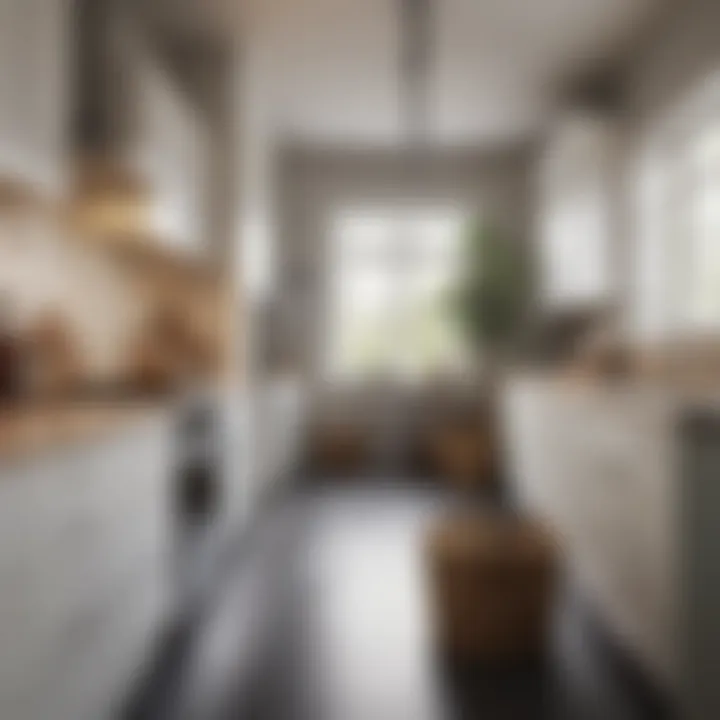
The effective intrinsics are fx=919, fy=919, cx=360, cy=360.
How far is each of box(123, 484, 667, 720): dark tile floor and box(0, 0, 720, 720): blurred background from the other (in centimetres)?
2

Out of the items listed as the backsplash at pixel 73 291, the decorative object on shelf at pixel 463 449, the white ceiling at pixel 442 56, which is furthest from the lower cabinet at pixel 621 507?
the decorative object on shelf at pixel 463 449

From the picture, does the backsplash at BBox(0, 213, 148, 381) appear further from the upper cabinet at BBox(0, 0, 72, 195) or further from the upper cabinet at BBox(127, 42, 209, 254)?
the upper cabinet at BBox(0, 0, 72, 195)

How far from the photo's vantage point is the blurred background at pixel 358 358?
87.9 inches

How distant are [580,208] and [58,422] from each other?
166 inches

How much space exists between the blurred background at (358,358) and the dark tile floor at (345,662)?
0.02 metres

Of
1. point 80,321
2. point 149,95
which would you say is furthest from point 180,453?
point 149,95

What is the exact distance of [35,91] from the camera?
2402mm

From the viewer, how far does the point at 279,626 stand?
3219 millimetres

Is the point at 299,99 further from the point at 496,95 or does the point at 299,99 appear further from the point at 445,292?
the point at 445,292

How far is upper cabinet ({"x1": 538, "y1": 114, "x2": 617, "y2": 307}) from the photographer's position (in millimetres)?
5320

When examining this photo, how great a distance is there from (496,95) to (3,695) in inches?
209

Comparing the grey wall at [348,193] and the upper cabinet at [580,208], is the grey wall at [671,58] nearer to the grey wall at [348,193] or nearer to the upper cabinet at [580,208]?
the upper cabinet at [580,208]

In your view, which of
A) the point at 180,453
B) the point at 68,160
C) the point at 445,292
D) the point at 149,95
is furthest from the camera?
the point at 445,292

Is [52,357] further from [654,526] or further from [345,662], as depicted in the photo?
[654,526]
